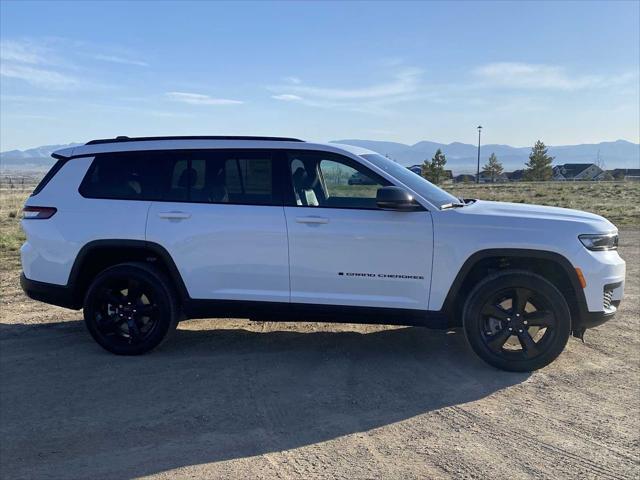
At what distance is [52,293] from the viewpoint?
539 centimetres

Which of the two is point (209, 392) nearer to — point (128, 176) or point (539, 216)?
point (128, 176)

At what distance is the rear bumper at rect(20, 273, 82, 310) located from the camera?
211 inches

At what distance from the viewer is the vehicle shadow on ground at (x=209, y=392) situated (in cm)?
359

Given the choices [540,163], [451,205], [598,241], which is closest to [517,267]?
[598,241]

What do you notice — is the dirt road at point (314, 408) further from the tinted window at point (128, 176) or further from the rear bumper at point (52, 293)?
the tinted window at point (128, 176)

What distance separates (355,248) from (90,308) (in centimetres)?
261

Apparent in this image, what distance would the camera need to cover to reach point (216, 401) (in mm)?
4281

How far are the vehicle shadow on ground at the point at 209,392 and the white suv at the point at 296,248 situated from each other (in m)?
0.43

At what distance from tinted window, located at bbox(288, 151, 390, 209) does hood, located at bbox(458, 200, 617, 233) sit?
88cm

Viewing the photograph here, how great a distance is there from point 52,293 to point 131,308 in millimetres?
797

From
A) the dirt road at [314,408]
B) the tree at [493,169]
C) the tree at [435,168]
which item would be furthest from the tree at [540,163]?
the dirt road at [314,408]

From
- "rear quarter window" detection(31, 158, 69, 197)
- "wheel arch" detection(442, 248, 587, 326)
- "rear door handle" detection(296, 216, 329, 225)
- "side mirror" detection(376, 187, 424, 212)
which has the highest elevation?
"rear quarter window" detection(31, 158, 69, 197)

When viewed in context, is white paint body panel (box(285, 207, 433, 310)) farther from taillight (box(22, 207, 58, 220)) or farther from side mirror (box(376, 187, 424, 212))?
taillight (box(22, 207, 58, 220))

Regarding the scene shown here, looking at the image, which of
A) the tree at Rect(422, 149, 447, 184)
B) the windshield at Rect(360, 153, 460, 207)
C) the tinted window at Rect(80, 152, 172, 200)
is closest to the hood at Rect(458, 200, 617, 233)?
the windshield at Rect(360, 153, 460, 207)
